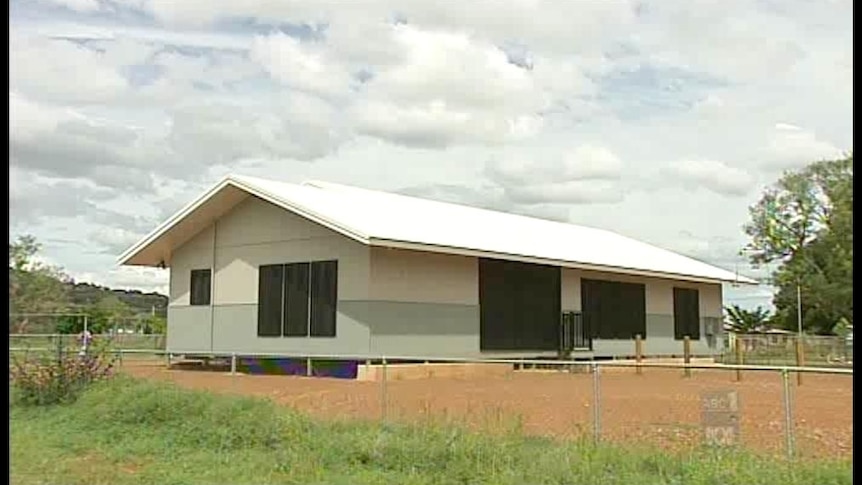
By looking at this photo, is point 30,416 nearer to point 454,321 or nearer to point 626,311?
point 454,321

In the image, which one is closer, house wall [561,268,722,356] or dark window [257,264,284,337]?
dark window [257,264,284,337]

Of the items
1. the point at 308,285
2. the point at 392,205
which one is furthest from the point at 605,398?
the point at 392,205

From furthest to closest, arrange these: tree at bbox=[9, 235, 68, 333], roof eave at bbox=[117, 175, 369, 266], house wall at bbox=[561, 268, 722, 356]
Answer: house wall at bbox=[561, 268, 722, 356]
roof eave at bbox=[117, 175, 369, 266]
tree at bbox=[9, 235, 68, 333]

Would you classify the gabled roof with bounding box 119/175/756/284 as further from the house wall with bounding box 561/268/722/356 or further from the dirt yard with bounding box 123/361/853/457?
the dirt yard with bounding box 123/361/853/457

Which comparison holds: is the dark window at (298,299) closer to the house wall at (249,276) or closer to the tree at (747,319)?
the house wall at (249,276)

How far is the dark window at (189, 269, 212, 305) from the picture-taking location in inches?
901

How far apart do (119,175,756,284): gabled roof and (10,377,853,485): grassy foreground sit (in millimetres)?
8866

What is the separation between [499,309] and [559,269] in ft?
8.70

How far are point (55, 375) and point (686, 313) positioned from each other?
2252 cm

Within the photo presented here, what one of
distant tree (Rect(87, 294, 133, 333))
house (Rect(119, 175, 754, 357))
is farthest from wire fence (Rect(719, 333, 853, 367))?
distant tree (Rect(87, 294, 133, 333))

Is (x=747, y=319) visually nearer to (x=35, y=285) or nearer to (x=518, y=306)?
(x=518, y=306)

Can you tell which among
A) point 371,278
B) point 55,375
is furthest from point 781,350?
point 55,375

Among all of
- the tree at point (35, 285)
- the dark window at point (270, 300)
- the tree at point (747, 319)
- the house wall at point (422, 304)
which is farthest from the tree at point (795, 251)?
the tree at point (35, 285)

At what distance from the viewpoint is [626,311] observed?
27844mm
